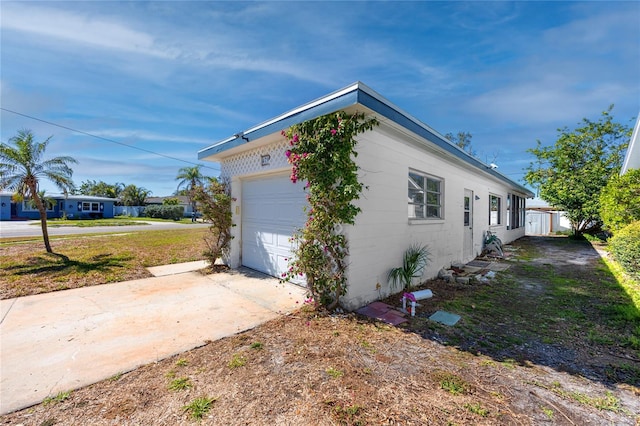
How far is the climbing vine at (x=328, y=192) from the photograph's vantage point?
13.0ft

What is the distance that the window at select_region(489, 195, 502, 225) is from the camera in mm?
12128

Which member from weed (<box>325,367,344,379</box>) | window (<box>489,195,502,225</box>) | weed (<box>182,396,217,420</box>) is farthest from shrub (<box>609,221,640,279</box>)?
weed (<box>182,396,217,420</box>)

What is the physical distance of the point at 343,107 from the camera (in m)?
3.75

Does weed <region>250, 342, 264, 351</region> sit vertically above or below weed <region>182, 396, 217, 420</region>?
below

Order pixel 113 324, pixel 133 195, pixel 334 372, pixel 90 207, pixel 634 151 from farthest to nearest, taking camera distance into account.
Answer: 1. pixel 133 195
2. pixel 90 207
3. pixel 634 151
4. pixel 113 324
5. pixel 334 372

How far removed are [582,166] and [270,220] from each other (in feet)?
72.1

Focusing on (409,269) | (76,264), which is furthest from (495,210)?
(76,264)

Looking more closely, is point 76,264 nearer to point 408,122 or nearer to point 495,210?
point 408,122

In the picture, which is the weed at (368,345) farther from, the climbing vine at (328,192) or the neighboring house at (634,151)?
the neighboring house at (634,151)

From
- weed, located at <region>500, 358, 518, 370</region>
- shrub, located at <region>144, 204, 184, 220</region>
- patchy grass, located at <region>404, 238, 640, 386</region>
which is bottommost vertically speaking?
patchy grass, located at <region>404, 238, 640, 386</region>

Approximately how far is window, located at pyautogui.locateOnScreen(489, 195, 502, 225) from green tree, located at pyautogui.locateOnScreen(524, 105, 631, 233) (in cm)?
735

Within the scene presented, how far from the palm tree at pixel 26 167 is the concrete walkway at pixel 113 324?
6.65 meters

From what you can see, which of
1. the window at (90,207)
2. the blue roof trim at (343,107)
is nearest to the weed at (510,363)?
the blue roof trim at (343,107)

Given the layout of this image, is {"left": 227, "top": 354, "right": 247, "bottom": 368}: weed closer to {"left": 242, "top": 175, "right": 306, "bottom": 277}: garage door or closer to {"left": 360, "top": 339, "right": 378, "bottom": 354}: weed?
{"left": 360, "top": 339, "right": 378, "bottom": 354}: weed
